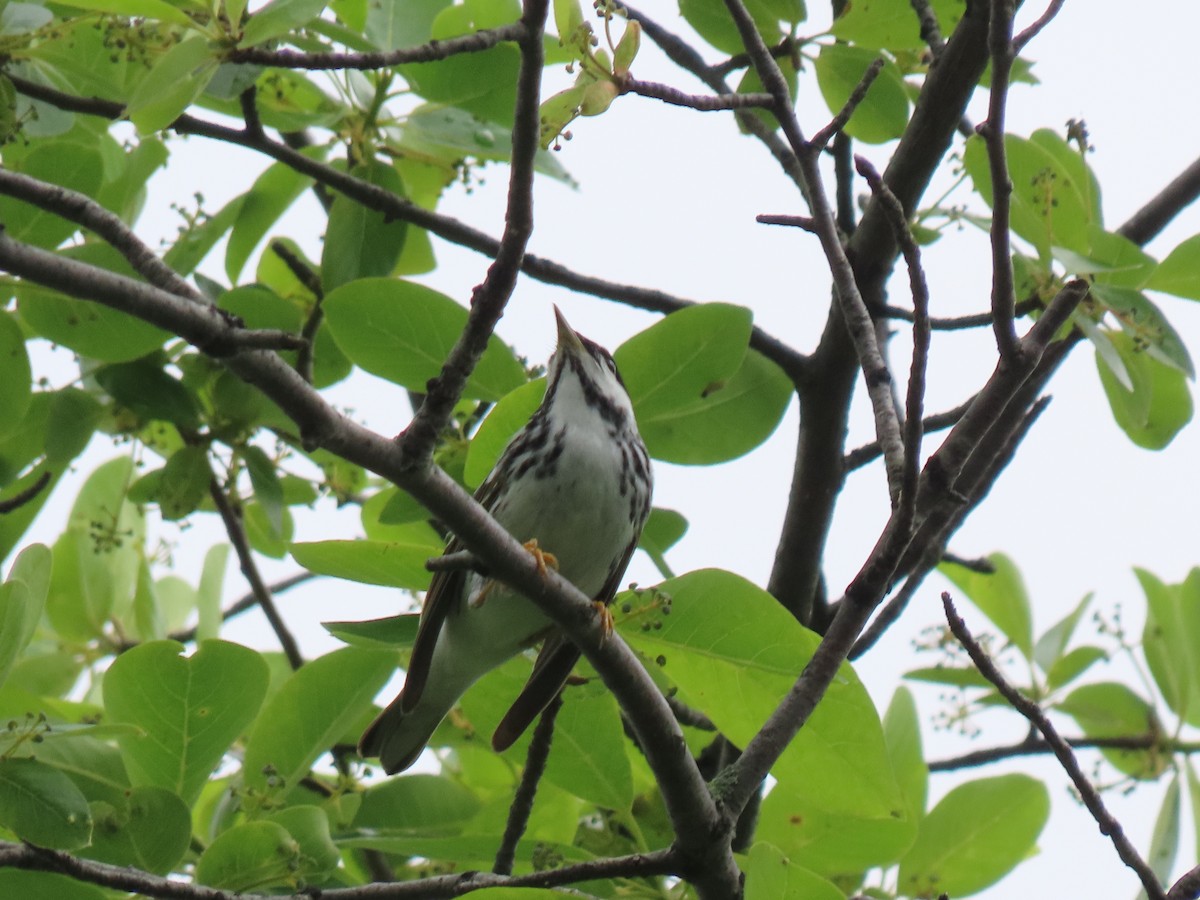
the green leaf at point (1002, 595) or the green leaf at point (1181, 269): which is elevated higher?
the green leaf at point (1181, 269)

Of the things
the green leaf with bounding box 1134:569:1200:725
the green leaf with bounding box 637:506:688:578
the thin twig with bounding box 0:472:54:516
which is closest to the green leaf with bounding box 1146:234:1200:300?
the green leaf with bounding box 1134:569:1200:725

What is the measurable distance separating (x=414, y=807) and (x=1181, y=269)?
2.32 meters

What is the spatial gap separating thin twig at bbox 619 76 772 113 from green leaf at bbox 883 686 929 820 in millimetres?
1970

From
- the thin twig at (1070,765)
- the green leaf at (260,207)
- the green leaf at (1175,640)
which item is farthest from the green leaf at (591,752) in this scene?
the green leaf at (1175,640)

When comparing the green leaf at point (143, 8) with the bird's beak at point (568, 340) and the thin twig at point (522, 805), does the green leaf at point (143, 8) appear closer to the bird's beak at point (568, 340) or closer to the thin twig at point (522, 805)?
the thin twig at point (522, 805)

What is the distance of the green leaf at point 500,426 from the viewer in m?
3.15

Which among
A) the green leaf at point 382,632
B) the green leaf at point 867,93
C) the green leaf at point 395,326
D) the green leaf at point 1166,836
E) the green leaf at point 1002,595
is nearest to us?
the green leaf at point 382,632

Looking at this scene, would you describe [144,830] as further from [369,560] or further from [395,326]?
[395,326]

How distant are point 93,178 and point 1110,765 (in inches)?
131

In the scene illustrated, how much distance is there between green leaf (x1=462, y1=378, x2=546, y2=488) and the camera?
3154 millimetres

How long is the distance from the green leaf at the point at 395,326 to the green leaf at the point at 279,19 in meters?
0.81

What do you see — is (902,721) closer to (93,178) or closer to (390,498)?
(390,498)

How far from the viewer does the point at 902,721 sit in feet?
13.1

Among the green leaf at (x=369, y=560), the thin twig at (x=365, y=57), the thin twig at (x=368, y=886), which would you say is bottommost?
the thin twig at (x=368, y=886)
